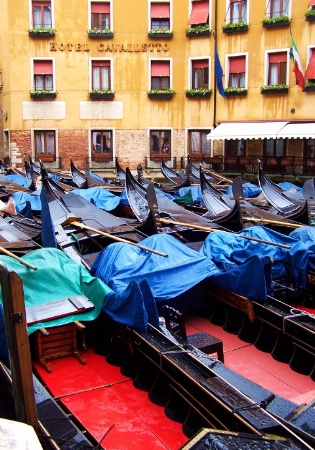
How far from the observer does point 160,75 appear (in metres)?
12.9

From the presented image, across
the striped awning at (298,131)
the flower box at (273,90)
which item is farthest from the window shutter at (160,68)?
the striped awning at (298,131)

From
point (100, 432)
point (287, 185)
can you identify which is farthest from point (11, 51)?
point (100, 432)

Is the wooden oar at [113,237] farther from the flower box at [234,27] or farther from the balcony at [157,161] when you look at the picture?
the flower box at [234,27]

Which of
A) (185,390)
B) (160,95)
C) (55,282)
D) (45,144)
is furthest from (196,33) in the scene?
(185,390)

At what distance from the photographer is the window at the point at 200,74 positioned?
41.9ft

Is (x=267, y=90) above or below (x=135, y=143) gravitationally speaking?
above

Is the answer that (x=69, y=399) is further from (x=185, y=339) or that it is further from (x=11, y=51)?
(x=11, y=51)

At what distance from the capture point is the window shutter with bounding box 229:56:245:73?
484 inches

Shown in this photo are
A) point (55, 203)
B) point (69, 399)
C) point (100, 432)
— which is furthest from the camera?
point (55, 203)

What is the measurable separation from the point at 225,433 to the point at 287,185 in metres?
7.93

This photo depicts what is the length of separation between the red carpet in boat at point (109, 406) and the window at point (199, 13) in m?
10.4

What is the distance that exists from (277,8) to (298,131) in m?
2.69

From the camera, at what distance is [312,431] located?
248 cm

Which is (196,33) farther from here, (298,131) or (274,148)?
(298,131)
